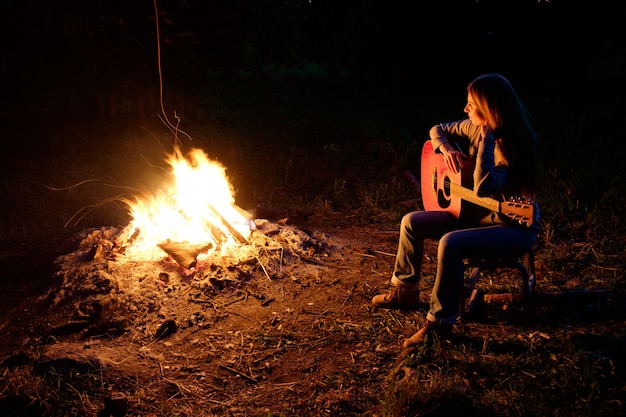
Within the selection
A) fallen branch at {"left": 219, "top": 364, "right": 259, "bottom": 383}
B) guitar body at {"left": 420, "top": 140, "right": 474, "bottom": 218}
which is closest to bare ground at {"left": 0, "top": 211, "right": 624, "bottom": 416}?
fallen branch at {"left": 219, "top": 364, "right": 259, "bottom": 383}

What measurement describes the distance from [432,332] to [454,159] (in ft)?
4.34

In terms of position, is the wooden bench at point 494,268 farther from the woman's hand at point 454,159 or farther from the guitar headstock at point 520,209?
the woman's hand at point 454,159

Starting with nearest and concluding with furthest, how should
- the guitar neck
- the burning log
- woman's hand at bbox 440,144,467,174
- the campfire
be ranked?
the guitar neck, woman's hand at bbox 440,144,467,174, the burning log, the campfire

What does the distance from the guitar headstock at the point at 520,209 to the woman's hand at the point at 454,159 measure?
1.53 ft

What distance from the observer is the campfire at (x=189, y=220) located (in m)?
4.99

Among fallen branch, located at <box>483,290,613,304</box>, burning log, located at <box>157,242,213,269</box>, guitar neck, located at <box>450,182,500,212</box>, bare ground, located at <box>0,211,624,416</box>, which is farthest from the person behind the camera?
burning log, located at <box>157,242,213,269</box>

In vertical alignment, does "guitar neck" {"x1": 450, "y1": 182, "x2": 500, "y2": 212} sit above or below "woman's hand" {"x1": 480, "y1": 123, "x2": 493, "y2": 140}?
below

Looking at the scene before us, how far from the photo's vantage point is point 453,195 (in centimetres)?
393

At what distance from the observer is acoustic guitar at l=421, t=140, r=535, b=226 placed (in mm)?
3357

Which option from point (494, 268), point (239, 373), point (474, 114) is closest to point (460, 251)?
point (494, 268)

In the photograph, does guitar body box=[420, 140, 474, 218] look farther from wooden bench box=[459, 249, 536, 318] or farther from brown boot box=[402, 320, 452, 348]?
brown boot box=[402, 320, 452, 348]

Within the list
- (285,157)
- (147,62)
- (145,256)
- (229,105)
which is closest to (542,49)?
(229,105)

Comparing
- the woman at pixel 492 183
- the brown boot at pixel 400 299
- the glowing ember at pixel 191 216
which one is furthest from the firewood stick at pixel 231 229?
the woman at pixel 492 183

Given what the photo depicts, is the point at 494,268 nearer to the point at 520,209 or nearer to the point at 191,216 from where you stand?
the point at 520,209
